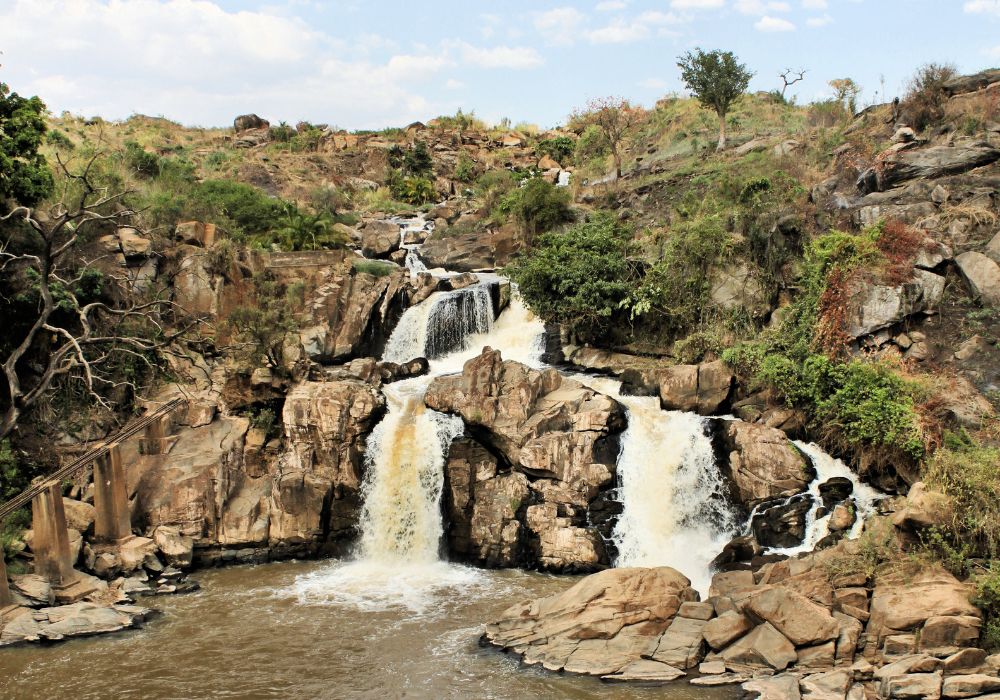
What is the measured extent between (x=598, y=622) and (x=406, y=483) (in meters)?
6.75

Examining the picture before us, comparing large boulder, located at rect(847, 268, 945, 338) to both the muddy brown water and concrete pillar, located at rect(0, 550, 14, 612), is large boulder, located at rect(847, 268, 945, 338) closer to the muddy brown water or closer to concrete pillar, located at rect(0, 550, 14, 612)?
the muddy brown water

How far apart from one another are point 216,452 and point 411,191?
844 inches

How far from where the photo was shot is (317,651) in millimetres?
11984

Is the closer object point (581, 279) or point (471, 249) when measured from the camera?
point (581, 279)

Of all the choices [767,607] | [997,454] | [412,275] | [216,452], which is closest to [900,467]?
[997,454]

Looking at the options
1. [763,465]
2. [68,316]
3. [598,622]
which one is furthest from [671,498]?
[68,316]

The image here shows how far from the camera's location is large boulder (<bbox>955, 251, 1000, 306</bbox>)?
53.0 feet

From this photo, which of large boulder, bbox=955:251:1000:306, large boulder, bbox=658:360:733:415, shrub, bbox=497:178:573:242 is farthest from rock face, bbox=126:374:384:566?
large boulder, bbox=955:251:1000:306

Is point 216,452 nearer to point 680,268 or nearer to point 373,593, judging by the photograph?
point 373,593

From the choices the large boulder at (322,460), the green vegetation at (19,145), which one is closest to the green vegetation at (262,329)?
the large boulder at (322,460)

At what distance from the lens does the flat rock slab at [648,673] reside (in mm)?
10555

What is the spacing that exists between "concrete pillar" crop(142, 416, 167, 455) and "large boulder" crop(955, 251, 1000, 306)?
18449 millimetres

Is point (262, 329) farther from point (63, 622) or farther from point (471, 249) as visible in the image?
point (471, 249)

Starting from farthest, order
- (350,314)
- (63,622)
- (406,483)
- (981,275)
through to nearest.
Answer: (350,314)
(406,483)
(981,275)
(63,622)
